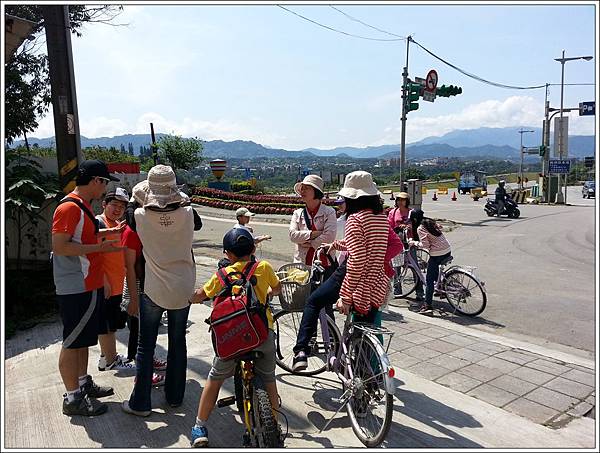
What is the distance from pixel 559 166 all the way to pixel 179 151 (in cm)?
2799

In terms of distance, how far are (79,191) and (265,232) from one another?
515 inches

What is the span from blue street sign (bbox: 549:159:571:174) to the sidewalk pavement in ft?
93.3

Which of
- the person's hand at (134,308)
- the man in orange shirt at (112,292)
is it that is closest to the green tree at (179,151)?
the man in orange shirt at (112,292)

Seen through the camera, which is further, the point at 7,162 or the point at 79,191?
the point at 7,162

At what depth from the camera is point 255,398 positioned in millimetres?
3029

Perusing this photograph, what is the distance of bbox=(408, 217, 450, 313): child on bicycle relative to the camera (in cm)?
690

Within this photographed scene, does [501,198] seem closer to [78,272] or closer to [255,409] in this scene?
[255,409]

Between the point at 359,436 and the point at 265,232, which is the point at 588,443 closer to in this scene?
the point at 359,436

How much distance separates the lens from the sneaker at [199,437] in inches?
126

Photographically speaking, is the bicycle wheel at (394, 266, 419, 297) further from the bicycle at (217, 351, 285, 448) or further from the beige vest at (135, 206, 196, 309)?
the bicycle at (217, 351, 285, 448)

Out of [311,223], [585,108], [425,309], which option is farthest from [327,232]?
[585,108]

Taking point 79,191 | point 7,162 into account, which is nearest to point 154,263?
point 79,191

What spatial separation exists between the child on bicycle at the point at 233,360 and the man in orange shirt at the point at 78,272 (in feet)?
3.52

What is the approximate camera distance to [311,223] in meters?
4.67
